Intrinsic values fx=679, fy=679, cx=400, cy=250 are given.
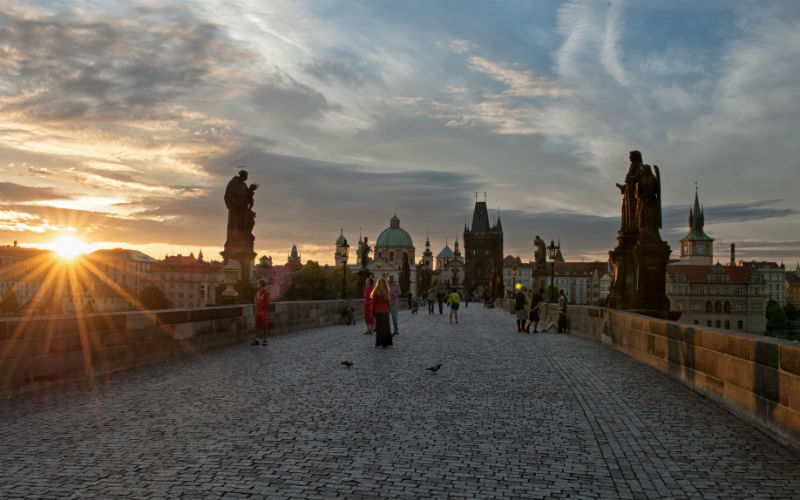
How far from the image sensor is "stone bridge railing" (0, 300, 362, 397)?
821cm

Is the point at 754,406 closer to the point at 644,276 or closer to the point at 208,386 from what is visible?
the point at 208,386

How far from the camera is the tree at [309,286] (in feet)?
378

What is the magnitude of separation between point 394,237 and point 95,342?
182321mm

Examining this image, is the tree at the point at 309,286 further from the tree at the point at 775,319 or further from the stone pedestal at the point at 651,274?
the stone pedestal at the point at 651,274

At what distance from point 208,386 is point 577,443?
5.13 meters

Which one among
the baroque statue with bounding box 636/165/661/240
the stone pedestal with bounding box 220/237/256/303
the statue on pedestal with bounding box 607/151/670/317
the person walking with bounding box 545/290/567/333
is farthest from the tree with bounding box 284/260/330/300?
the baroque statue with bounding box 636/165/661/240

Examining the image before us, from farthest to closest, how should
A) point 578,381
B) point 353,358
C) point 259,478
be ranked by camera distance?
1. point 353,358
2. point 578,381
3. point 259,478

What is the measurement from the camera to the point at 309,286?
11588cm

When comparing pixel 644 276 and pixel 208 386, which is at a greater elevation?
pixel 644 276

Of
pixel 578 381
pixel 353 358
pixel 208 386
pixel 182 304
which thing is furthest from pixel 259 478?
pixel 182 304

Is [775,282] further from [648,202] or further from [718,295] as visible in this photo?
[648,202]

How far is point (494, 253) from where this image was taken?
17538cm

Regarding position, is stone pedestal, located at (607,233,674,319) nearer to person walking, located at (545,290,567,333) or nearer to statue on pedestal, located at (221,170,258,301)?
person walking, located at (545,290,567,333)

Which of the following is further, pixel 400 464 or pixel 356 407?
pixel 356 407
